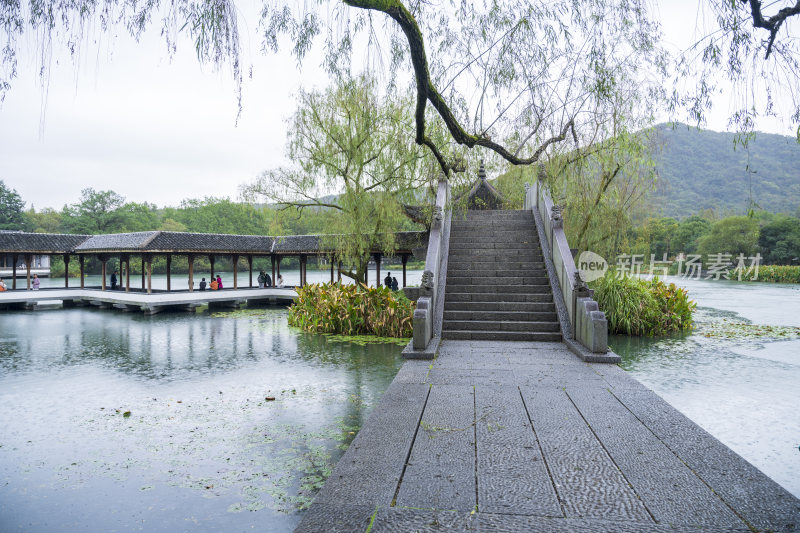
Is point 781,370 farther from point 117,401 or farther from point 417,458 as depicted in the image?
point 117,401

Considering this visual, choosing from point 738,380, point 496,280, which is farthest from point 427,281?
point 738,380

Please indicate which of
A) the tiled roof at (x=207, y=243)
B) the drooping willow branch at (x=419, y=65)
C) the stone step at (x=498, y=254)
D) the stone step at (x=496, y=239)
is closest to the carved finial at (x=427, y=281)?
the stone step at (x=498, y=254)

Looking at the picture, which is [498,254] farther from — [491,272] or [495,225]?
[495,225]

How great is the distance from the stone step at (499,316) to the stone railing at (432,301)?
0.26m

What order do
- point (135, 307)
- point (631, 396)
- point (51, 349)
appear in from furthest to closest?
1. point (135, 307)
2. point (51, 349)
3. point (631, 396)

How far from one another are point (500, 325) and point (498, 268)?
6.30ft

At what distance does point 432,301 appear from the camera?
810cm

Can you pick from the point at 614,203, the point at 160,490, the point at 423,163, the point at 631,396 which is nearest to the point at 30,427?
the point at 160,490

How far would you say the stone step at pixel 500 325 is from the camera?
8.22m

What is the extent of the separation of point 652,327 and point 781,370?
161 inches

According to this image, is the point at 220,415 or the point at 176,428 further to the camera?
the point at 220,415

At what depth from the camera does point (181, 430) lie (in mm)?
5570

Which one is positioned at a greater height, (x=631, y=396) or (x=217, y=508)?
(x=631, y=396)

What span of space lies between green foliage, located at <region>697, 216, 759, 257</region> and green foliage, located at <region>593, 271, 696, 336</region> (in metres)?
35.2
